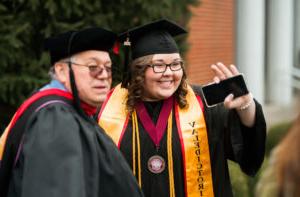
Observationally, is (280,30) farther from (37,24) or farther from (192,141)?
(192,141)

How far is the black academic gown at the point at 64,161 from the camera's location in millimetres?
2230

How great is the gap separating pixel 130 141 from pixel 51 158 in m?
0.94

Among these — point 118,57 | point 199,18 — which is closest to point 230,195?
point 118,57

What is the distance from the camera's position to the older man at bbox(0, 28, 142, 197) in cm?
224

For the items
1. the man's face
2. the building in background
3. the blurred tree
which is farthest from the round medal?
the building in background

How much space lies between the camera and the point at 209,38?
414 inches

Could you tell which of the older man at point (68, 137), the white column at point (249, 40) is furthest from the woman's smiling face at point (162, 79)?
the white column at point (249, 40)

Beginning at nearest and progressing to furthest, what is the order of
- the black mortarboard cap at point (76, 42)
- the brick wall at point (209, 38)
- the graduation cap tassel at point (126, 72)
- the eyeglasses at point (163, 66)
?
1. the black mortarboard cap at point (76, 42)
2. the eyeglasses at point (163, 66)
3. the graduation cap tassel at point (126, 72)
4. the brick wall at point (209, 38)

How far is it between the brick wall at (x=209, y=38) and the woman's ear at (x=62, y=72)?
642 cm

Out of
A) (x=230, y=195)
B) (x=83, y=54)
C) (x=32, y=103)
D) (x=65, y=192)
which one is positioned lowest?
(x=230, y=195)

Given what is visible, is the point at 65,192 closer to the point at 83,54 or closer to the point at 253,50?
the point at 83,54

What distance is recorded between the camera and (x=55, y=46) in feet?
8.52

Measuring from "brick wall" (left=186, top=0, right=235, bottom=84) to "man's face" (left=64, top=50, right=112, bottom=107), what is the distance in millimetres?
6382

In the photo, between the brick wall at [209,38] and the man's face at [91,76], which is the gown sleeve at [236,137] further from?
the brick wall at [209,38]
